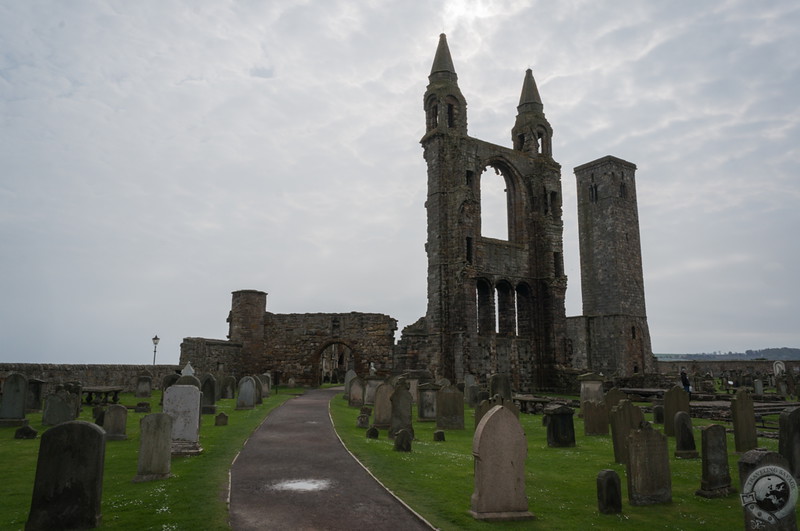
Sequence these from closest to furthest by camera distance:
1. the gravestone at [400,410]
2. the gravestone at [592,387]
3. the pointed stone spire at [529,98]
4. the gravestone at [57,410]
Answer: the gravestone at [400,410] → the gravestone at [57,410] → the gravestone at [592,387] → the pointed stone spire at [529,98]

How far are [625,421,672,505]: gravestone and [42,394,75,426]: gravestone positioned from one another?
12940 mm

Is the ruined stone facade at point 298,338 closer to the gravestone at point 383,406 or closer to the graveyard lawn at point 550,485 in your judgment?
the gravestone at point 383,406

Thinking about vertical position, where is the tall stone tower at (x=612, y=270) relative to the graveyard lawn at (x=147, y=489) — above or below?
above

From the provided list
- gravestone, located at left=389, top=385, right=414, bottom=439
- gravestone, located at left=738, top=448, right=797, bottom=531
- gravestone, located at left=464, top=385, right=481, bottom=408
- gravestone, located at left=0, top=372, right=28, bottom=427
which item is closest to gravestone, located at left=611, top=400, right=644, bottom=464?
gravestone, located at left=738, top=448, right=797, bottom=531

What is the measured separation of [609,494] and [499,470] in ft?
4.75

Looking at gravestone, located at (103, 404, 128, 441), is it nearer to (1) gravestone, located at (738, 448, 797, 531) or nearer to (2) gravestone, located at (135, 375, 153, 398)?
(2) gravestone, located at (135, 375, 153, 398)

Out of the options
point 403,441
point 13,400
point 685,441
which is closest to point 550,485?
point 403,441

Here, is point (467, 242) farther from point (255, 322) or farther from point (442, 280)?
point (255, 322)

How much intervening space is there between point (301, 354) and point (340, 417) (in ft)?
47.9

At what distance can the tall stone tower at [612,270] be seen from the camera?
43594 mm

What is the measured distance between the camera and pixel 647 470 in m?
6.98

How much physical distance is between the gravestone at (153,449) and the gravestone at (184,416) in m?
1.81

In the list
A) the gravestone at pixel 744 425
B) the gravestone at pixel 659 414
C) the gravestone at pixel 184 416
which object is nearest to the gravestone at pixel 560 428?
the gravestone at pixel 744 425

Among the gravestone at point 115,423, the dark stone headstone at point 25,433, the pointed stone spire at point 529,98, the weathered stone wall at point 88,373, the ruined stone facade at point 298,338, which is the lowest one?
the dark stone headstone at point 25,433
